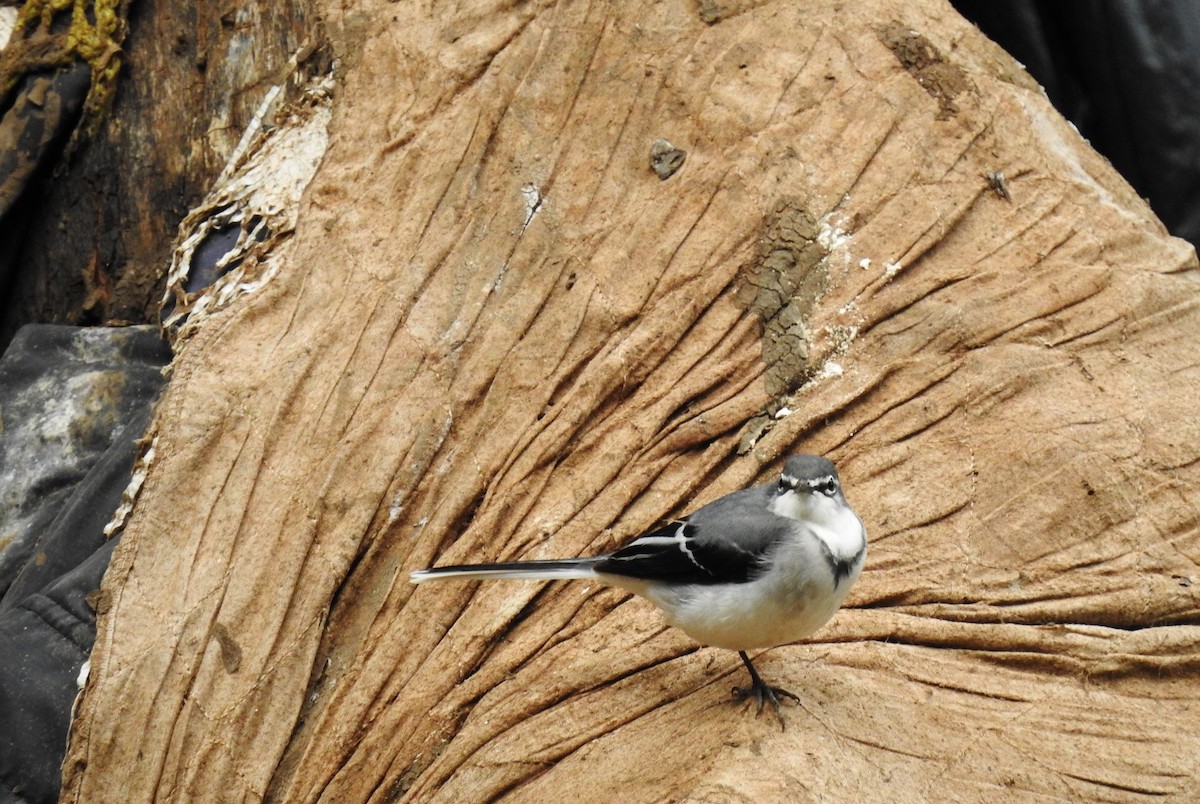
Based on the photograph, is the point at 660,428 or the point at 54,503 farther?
the point at 54,503

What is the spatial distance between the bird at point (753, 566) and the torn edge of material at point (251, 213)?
160cm

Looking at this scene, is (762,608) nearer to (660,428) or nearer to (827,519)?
(827,519)

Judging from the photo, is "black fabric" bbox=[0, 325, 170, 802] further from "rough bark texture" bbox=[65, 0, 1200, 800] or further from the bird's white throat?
the bird's white throat

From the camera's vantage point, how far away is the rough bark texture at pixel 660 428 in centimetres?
329

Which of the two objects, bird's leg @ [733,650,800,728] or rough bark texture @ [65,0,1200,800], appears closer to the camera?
bird's leg @ [733,650,800,728]

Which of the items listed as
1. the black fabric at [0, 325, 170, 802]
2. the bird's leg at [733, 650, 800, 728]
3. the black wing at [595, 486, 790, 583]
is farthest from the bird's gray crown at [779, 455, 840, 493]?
the black fabric at [0, 325, 170, 802]

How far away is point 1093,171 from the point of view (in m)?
4.39

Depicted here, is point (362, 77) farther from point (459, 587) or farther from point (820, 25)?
point (459, 587)

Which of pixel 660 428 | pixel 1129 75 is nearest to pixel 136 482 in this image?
pixel 660 428

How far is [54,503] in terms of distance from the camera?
4578mm

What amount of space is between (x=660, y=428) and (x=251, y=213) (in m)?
1.78

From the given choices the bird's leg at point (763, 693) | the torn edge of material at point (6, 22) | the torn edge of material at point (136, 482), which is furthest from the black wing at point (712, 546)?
the torn edge of material at point (6, 22)

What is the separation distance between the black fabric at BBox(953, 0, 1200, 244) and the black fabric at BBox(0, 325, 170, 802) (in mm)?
4313

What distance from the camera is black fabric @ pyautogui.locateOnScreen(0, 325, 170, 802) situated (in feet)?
12.2
